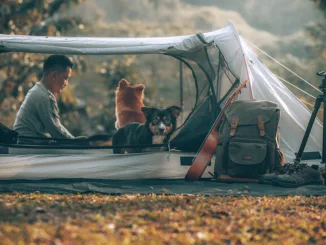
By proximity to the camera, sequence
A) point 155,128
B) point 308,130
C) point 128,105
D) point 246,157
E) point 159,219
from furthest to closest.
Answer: point 128,105 → point 155,128 → point 308,130 → point 246,157 → point 159,219

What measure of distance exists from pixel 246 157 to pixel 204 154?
406 mm

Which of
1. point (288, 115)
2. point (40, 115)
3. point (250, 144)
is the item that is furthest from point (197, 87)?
point (40, 115)

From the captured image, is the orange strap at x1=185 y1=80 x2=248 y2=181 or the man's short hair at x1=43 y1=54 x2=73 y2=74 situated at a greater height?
the man's short hair at x1=43 y1=54 x2=73 y2=74

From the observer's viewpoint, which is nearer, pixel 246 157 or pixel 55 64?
pixel 246 157

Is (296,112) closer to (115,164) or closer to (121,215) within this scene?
(115,164)

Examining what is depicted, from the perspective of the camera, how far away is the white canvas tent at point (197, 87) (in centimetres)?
609

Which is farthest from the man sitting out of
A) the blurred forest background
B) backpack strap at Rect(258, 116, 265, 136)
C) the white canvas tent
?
backpack strap at Rect(258, 116, 265, 136)

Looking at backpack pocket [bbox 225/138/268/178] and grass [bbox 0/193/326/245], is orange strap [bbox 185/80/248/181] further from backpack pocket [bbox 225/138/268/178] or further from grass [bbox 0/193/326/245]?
grass [bbox 0/193/326/245]

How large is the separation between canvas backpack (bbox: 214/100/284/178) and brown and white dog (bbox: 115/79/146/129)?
6.06ft

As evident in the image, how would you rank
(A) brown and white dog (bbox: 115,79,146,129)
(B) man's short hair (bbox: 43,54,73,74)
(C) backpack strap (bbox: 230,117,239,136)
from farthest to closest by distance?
(A) brown and white dog (bbox: 115,79,146,129), (B) man's short hair (bbox: 43,54,73,74), (C) backpack strap (bbox: 230,117,239,136)

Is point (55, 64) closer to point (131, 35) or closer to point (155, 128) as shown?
point (155, 128)

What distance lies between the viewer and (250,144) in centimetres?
603

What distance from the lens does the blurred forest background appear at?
42.7 ft

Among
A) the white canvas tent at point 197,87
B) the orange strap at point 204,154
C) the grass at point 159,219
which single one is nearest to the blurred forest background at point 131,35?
the white canvas tent at point 197,87
